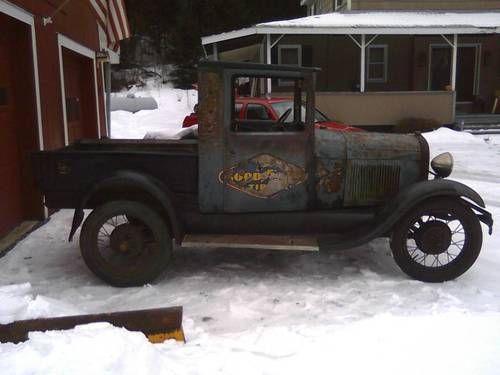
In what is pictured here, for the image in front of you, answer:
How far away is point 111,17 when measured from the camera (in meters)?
12.4

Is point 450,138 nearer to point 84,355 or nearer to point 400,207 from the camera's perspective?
point 400,207

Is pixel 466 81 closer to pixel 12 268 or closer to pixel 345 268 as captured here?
pixel 345 268

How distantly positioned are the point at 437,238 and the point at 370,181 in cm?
78

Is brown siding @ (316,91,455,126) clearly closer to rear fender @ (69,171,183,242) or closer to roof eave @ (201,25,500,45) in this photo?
roof eave @ (201,25,500,45)

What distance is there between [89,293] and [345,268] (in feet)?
7.88

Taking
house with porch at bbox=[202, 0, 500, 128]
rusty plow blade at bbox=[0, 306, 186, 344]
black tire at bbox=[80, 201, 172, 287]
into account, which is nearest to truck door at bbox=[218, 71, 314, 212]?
black tire at bbox=[80, 201, 172, 287]

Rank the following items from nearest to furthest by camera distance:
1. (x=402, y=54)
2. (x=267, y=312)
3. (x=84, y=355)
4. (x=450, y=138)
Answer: (x=84, y=355)
(x=267, y=312)
(x=450, y=138)
(x=402, y=54)

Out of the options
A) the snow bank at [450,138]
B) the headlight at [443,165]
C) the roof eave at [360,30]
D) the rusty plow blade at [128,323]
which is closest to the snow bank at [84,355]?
the rusty plow blade at [128,323]

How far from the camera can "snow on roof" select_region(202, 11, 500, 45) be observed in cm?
1684

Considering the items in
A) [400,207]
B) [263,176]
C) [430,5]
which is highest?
[430,5]

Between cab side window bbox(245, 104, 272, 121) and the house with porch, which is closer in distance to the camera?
cab side window bbox(245, 104, 272, 121)

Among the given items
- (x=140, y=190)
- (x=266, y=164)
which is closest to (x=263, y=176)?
(x=266, y=164)

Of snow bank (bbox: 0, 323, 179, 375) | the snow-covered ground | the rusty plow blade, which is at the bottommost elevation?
the snow-covered ground

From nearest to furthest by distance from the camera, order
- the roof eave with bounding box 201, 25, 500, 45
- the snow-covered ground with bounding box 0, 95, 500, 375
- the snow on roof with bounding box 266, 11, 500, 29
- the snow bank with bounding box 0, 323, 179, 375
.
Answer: the snow bank with bounding box 0, 323, 179, 375
the snow-covered ground with bounding box 0, 95, 500, 375
the roof eave with bounding box 201, 25, 500, 45
the snow on roof with bounding box 266, 11, 500, 29
